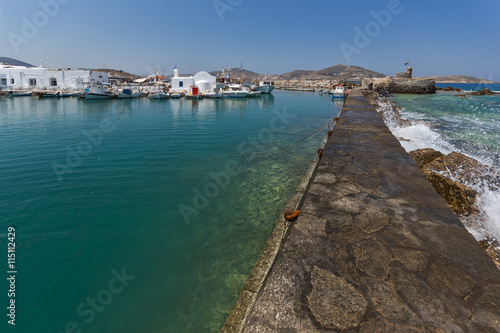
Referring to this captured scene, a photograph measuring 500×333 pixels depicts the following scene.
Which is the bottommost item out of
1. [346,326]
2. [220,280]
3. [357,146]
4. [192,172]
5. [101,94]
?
[220,280]

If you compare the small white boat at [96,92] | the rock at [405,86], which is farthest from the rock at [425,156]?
the rock at [405,86]

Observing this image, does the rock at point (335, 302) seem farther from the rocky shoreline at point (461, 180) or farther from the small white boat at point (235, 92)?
the small white boat at point (235, 92)

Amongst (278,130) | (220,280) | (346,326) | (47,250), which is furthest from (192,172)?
(278,130)

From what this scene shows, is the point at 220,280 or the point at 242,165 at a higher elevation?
the point at 242,165

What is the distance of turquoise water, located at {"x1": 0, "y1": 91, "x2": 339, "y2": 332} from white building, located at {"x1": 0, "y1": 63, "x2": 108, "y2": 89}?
149 feet

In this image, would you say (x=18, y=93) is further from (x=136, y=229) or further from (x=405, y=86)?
(x=405, y=86)

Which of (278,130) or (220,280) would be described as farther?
(278,130)

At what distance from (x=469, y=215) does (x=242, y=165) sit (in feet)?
22.3

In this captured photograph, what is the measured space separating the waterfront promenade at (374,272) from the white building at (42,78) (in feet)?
193

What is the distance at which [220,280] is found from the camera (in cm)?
389

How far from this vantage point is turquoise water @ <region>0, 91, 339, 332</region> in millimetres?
3430

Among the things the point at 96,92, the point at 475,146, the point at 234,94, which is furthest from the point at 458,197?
the point at 96,92

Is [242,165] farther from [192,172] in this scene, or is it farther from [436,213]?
[436,213]

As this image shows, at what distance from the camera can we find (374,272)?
6.66 feet
